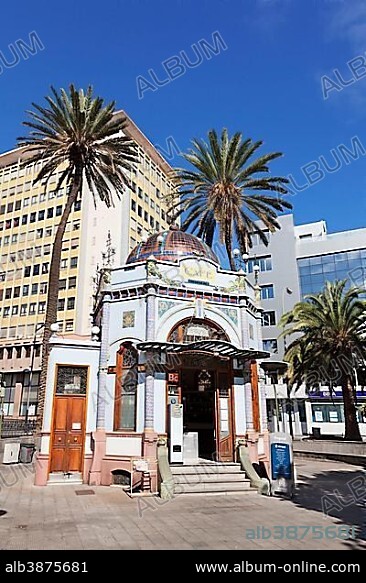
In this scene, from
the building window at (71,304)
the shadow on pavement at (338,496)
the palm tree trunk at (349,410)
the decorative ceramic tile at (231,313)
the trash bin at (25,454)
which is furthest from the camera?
the building window at (71,304)

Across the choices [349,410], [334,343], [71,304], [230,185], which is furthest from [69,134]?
[71,304]

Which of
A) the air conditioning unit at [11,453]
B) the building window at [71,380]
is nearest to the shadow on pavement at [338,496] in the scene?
the building window at [71,380]

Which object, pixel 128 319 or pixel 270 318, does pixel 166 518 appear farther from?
pixel 270 318

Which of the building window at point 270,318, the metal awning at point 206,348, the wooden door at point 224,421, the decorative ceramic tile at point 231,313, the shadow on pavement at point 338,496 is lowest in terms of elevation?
the shadow on pavement at point 338,496

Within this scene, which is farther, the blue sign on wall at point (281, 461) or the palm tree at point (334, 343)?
the palm tree at point (334, 343)

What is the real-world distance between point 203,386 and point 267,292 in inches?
1270

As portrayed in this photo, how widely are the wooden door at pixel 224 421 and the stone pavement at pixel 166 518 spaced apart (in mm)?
2570

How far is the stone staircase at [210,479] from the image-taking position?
1423 centimetres

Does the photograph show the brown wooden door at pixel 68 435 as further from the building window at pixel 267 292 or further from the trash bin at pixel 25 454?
the building window at pixel 267 292

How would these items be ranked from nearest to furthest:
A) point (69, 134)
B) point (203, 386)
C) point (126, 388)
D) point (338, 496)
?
1. point (338, 496)
2. point (126, 388)
3. point (203, 386)
4. point (69, 134)

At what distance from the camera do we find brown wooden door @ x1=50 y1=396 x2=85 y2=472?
632 inches
